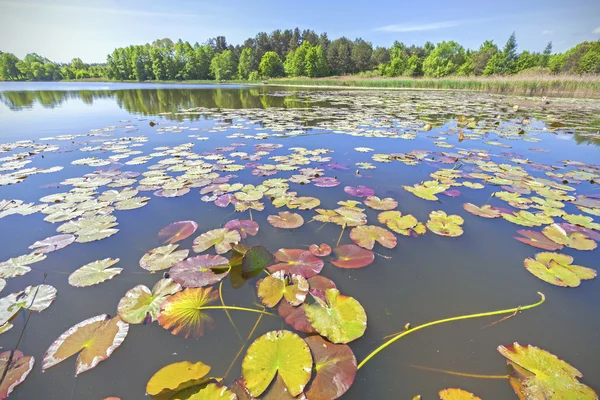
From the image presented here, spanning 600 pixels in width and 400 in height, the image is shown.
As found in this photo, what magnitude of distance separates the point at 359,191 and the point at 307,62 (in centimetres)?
5112

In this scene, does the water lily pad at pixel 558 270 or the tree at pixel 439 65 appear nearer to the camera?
the water lily pad at pixel 558 270

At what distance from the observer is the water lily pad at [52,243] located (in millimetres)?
1734

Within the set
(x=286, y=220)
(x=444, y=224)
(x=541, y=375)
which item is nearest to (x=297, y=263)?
(x=286, y=220)

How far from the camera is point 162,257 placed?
166cm

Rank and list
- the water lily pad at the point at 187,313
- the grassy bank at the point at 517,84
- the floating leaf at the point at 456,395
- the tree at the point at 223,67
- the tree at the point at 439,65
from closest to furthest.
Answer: the floating leaf at the point at 456,395
the water lily pad at the point at 187,313
the grassy bank at the point at 517,84
the tree at the point at 439,65
the tree at the point at 223,67

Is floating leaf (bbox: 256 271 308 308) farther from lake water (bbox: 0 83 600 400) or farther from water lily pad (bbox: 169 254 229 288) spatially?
water lily pad (bbox: 169 254 229 288)

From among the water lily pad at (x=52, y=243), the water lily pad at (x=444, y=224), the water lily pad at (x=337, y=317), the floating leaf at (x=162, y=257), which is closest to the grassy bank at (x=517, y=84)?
the water lily pad at (x=444, y=224)

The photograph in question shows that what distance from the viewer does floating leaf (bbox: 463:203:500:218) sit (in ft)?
7.12

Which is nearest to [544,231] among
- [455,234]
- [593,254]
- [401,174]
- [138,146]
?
[593,254]

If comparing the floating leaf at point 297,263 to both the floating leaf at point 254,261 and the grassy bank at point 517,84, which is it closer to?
the floating leaf at point 254,261

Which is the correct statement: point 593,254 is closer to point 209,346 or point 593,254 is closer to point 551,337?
point 551,337

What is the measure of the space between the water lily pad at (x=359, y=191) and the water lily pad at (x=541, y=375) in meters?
1.65

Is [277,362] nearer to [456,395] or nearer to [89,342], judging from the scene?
[456,395]

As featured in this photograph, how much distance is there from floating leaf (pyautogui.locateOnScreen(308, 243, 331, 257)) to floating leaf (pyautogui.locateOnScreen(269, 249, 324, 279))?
0.04 metres
